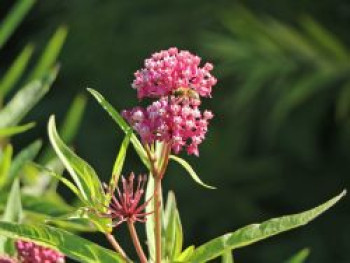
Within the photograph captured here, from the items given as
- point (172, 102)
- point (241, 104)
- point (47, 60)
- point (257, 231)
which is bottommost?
point (257, 231)

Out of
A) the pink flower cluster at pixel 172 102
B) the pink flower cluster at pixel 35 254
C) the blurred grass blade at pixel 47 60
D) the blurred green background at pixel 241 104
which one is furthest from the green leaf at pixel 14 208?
the blurred green background at pixel 241 104

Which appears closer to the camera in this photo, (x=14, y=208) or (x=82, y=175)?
(x=82, y=175)

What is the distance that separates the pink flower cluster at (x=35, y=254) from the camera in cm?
83

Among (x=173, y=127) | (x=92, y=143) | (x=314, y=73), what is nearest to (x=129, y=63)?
(x=92, y=143)

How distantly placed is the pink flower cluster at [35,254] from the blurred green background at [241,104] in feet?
10.1

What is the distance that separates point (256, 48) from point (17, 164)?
2880mm

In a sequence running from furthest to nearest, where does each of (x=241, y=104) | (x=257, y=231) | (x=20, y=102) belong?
(x=241, y=104)
(x=20, y=102)
(x=257, y=231)

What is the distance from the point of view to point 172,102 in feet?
2.54

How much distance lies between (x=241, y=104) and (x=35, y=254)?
3440 mm

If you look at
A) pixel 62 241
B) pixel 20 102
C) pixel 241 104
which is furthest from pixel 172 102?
pixel 241 104

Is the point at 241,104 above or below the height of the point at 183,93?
above

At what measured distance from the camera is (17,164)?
104 centimetres

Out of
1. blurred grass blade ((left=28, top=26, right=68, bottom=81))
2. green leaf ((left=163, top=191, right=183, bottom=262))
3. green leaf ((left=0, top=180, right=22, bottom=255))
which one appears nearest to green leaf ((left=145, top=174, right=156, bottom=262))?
green leaf ((left=163, top=191, right=183, bottom=262))

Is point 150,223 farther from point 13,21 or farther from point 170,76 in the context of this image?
point 13,21
